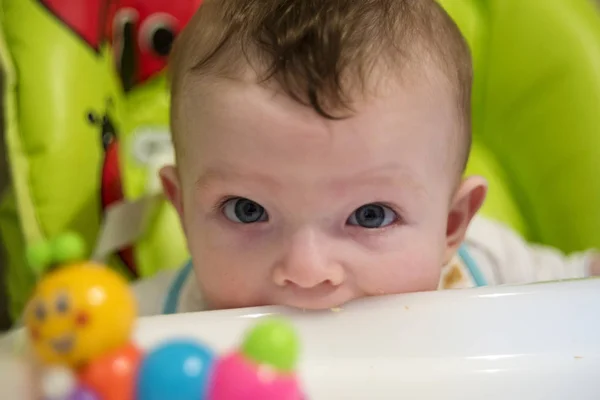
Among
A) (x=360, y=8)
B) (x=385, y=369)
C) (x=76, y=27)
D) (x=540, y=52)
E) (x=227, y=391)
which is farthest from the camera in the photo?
(x=540, y=52)

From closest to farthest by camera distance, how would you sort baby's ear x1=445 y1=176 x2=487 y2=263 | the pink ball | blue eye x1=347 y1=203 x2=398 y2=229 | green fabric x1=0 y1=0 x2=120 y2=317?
the pink ball → blue eye x1=347 y1=203 x2=398 y2=229 → baby's ear x1=445 y1=176 x2=487 y2=263 → green fabric x1=0 y1=0 x2=120 y2=317

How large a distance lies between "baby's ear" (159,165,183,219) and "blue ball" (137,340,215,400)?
1.14 feet

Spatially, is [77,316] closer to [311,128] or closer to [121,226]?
[311,128]

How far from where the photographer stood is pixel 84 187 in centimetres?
77

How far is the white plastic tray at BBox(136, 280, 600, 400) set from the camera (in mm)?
395

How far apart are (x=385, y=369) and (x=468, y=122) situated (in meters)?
0.25

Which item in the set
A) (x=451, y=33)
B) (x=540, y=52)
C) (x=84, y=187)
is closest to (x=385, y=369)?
(x=451, y=33)

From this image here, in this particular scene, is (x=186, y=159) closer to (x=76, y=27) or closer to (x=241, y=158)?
(x=241, y=158)

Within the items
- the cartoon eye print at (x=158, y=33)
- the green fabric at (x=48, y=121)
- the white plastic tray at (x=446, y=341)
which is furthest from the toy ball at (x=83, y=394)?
the cartoon eye print at (x=158, y=33)

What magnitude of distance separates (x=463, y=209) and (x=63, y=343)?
43cm

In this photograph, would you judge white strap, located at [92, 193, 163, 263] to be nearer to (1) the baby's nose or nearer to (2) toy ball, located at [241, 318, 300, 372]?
(1) the baby's nose

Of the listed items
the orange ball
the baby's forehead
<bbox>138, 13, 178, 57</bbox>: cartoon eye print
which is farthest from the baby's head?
<bbox>138, 13, 178, 57</bbox>: cartoon eye print

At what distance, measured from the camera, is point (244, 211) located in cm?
53

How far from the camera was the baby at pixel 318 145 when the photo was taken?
46cm
